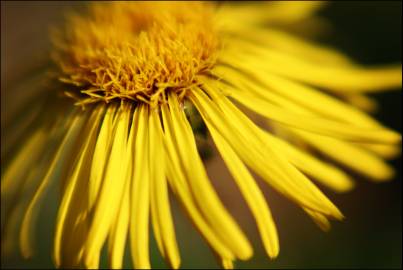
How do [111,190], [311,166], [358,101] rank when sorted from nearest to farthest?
[111,190] → [311,166] → [358,101]

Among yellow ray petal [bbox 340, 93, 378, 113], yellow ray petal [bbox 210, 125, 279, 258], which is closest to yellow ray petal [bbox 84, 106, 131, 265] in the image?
yellow ray petal [bbox 210, 125, 279, 258]

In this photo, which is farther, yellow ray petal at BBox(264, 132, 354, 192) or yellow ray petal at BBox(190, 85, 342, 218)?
yellow ray petal at BBox(264, 132, 354, 192)

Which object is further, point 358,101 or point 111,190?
point 358,101

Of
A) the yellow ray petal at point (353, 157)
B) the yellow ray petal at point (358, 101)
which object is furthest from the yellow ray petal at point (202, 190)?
the yellow ray petal at point (358, 101)

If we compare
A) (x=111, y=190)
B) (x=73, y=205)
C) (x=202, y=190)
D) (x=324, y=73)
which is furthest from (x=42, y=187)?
(x=324, y=73)

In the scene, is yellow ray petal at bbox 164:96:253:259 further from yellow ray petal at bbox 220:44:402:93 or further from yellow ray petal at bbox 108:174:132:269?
yellow ray petal at bbox 220:44:402:93

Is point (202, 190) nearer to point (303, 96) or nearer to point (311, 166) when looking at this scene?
point (311, 166)

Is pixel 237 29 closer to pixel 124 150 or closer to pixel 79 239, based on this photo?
pixel 124 150
